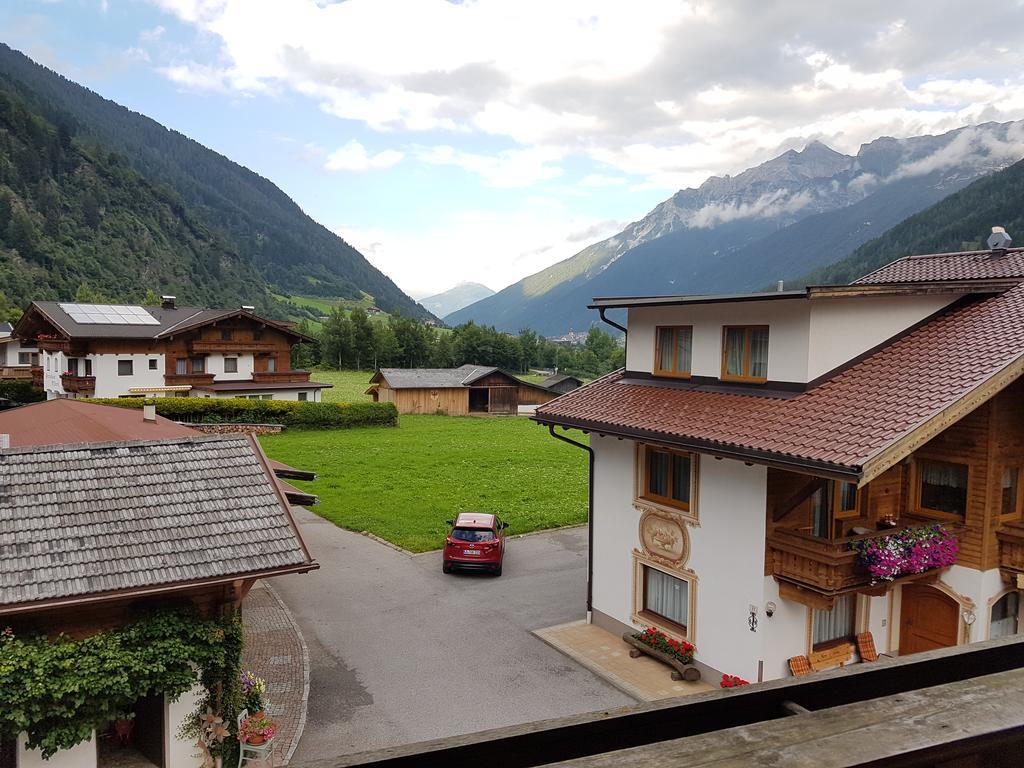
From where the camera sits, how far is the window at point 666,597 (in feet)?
50.1

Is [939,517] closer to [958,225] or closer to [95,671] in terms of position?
[95,671]

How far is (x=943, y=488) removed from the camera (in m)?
14.5

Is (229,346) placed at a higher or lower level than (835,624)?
higher

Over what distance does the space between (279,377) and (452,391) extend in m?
14.5

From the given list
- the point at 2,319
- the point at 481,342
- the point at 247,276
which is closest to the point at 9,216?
the point at 2,319

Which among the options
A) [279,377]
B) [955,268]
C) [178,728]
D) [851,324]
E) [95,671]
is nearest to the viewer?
[95,671]

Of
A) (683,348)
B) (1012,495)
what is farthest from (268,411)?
(1012,495)

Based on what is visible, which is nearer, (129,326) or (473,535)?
(473,535)

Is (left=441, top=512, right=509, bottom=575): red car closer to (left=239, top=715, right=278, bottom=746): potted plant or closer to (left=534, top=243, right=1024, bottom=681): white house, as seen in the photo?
(left=534, top=243, right=1024, bottom=681): white house

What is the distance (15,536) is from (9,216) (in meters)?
132

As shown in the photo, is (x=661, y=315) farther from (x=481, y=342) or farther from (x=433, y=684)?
(x=481, y=342)

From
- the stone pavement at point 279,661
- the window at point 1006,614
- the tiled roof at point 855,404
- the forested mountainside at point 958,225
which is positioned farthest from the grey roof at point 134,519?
the forested mountainside at point 958,225

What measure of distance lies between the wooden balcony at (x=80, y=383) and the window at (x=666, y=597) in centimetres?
4457

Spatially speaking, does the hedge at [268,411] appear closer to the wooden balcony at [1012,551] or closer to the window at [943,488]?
the window at [943,488]
